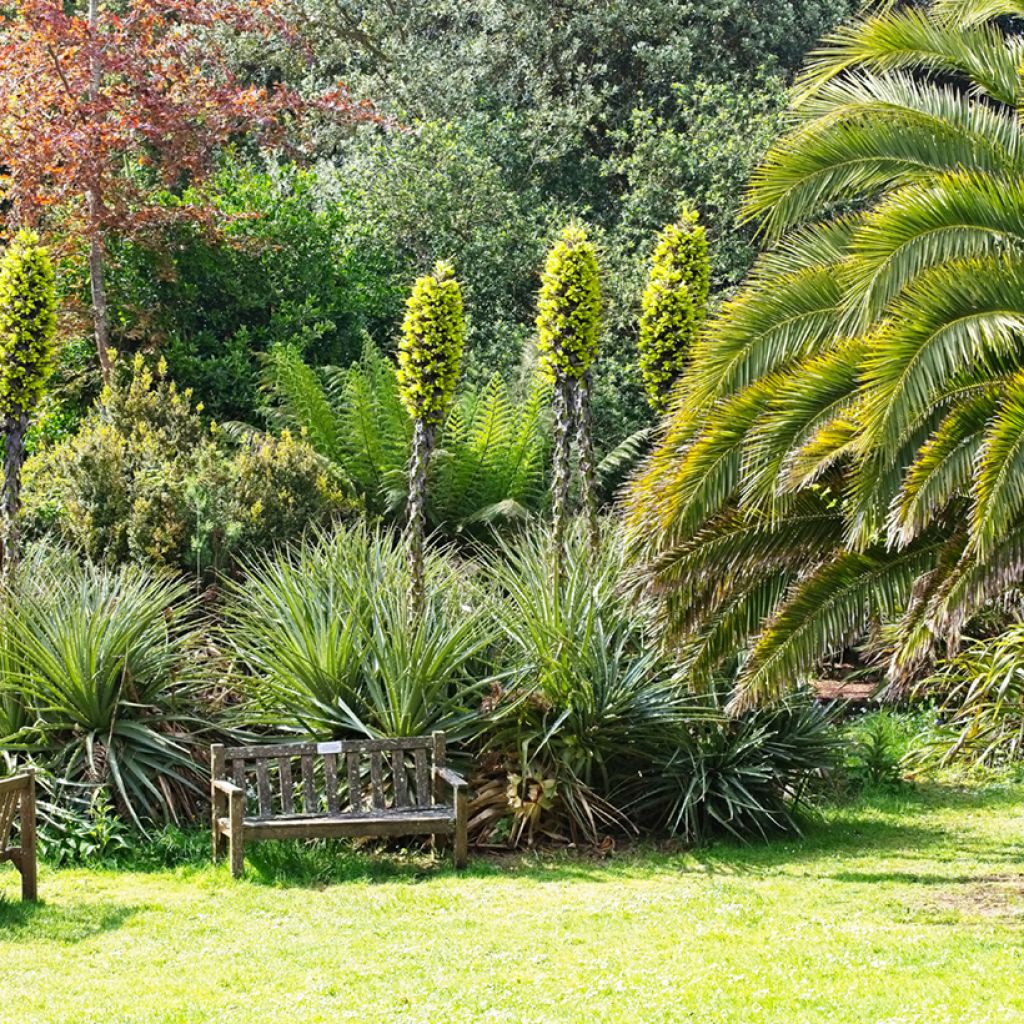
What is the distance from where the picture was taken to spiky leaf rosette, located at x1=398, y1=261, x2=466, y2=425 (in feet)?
34.6

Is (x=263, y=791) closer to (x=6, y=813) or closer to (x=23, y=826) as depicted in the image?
(x=23, y=826)

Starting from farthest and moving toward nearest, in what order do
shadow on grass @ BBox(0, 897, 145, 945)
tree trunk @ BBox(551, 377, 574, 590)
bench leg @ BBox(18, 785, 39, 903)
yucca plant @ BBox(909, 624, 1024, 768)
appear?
yucca plant @ BBox(909, 624, 1024, 768) < tree trunk @ BBox(551, 377, 574, 590) < bench leg @ BBox(18, 785, 39, 903) < shadow on grass @ BBox(0, 897, 145, 945)

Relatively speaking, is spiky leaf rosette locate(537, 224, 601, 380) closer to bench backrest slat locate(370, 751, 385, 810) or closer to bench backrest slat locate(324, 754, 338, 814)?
bench backrest slat locate(370, 751, 385, 810)

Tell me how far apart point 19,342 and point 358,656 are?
361 centimetres

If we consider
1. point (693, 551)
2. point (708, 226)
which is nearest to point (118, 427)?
point (693, 551)

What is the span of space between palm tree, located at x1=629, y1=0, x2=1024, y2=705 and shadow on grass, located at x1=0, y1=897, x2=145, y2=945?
3.38m

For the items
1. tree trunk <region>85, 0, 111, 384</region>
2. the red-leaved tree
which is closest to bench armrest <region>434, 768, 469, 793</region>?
tree trunk <region>85, 0, 111, 384</region>

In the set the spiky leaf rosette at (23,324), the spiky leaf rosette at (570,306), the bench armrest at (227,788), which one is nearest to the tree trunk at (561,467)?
the spiky leaf rosette at (570,306)

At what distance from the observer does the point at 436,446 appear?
16422 mm

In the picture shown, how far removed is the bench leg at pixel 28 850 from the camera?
8.20m

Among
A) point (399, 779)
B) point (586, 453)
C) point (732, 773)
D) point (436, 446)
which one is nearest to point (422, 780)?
point (399, 779)

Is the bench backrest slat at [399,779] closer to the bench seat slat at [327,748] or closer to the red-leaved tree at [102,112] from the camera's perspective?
the bench seat slat at [327,748]

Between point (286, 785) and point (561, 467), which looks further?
point (561, 467)

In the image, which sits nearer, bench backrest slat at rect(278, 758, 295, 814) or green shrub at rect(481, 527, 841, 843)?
bench backrest slat at rect(278, 758, 295, 814)
